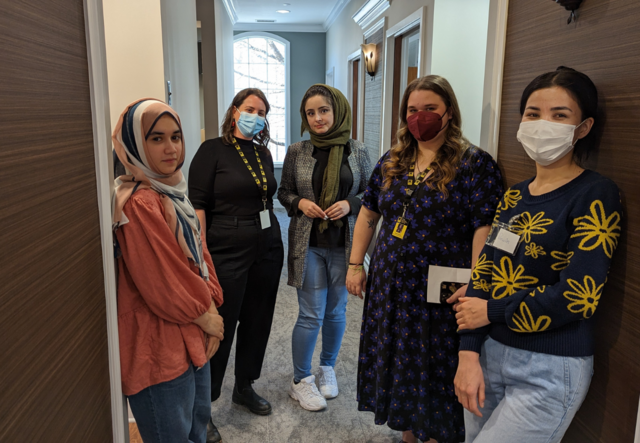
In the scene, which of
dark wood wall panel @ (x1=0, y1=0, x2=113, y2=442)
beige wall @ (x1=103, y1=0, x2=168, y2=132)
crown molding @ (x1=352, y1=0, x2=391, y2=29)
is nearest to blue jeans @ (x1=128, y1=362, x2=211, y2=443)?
Answer: dark wood wall panel @ (x1=0, y1=0, x2=113, y2=442)

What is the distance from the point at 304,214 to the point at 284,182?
0.70 feet

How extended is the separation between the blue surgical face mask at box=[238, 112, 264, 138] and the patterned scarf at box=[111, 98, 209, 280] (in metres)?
0.73

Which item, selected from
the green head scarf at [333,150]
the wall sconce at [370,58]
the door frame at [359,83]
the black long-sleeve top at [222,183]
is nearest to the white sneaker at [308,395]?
the green head scarf at [333,150]

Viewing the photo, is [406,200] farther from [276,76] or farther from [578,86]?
[276,76]

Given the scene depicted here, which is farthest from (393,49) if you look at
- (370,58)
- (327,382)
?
(327,382)

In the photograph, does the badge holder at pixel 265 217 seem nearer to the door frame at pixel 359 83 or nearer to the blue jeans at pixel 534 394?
the blue jeans at pixel 534 394

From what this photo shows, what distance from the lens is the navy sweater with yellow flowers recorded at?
102cm

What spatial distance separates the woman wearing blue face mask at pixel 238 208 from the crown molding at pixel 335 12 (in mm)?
4082

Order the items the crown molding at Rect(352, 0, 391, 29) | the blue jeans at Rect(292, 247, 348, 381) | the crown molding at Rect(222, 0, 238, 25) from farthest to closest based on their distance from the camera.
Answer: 1. the crown molding at Rect(222, 0, 238, 25)
2. the crown molding at Rect(352, 0, 391, 29)
3. the blue jeans at Rect(292, 247, 348, 381)

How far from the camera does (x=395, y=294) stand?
5.34 feet

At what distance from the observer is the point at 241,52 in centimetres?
771

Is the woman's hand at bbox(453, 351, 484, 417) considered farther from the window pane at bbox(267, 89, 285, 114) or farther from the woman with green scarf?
the window pane at bbox(267, 89, 285, 114)

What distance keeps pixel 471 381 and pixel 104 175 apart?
41.8 inches

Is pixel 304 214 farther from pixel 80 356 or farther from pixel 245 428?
pixel 80 356
